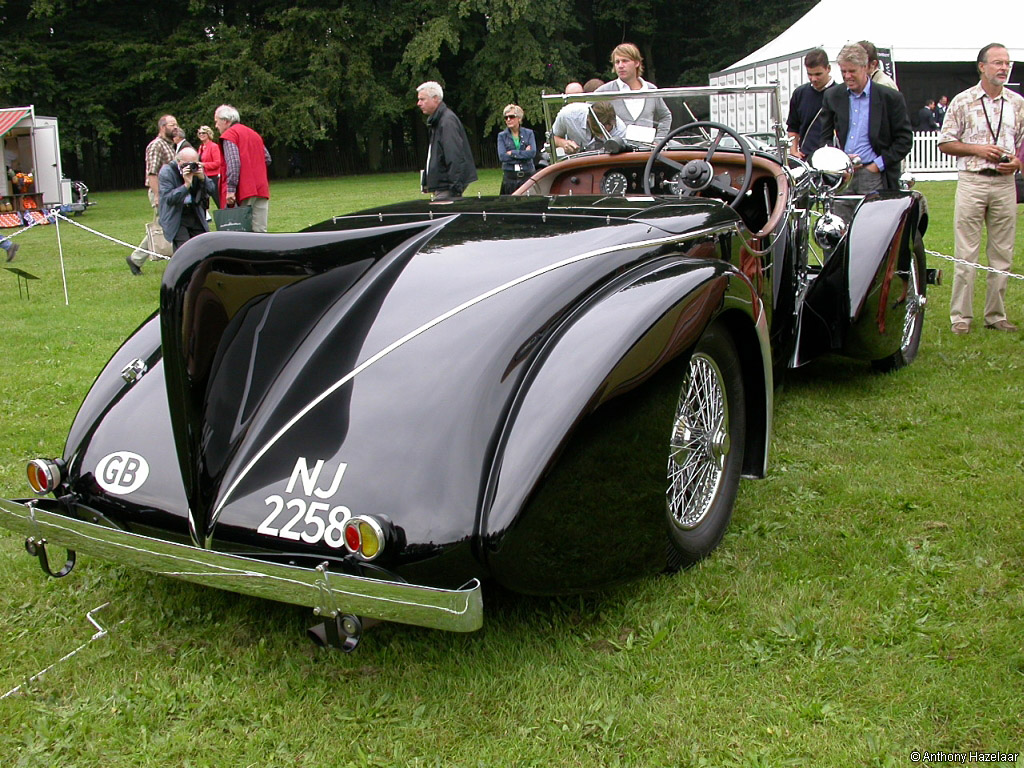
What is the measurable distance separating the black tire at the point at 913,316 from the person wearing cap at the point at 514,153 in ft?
18.6

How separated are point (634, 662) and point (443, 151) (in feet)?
20.8

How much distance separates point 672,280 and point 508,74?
3313 cm

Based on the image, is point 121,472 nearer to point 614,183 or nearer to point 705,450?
point 705,450

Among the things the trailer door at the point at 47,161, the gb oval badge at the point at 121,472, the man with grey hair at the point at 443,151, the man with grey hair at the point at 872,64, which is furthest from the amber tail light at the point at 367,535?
the trailer door at the point at 47,161

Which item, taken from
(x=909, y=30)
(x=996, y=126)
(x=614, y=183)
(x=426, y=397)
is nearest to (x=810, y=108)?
(x=996, y=126)

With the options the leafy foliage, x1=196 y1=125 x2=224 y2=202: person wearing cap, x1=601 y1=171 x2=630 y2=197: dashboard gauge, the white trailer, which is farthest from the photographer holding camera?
the leafy foliage

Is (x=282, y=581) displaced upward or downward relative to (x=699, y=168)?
downward

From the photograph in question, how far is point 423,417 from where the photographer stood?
99.0 inches

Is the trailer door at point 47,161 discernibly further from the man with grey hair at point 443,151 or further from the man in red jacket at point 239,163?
the man with grey hair at point 443,151

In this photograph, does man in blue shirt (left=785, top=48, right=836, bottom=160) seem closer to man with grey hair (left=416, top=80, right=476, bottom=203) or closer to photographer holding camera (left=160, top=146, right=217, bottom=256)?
man with grey hair (left=416, top=80, right=476, bottom=203)

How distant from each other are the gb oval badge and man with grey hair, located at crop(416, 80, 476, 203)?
5.59 meters

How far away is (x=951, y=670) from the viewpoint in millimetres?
2492

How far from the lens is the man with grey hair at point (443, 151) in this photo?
8.19 m

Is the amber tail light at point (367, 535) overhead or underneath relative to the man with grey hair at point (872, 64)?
underneath
